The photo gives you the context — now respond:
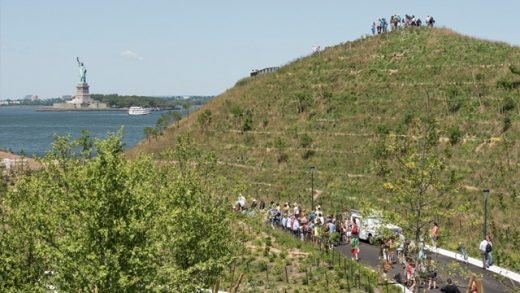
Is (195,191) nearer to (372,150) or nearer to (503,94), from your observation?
(372,150)

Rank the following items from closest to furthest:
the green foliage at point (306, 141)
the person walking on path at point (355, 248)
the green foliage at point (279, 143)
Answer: the person walking on path at point (355, 248) → the green foliage at point (279, 143) → the green foliage at point (306, 141)

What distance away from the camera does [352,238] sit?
102 ft

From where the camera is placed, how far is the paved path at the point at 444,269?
25.1 m

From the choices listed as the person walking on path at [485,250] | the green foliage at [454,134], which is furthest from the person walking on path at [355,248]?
the green foliage at [454,134]

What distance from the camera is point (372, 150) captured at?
47.3 m

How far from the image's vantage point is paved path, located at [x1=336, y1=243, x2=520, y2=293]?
25.1 metres

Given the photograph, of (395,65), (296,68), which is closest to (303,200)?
(395,65)

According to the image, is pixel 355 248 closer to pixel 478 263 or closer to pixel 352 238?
pixel 352 238

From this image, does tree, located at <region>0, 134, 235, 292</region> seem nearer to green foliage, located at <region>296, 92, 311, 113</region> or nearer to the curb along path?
the curb along path

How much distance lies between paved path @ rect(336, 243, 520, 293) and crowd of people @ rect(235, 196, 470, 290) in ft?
1.19

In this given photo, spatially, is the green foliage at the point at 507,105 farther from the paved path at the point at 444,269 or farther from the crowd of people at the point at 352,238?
the paved path at the point at 444,269

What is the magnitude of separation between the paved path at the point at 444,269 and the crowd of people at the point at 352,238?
14.2 inches

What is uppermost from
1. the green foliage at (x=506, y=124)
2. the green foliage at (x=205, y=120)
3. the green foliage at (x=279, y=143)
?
the green foliage at (x=506, y=124)

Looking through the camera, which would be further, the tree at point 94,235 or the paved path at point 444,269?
the paved path at point 444,269
